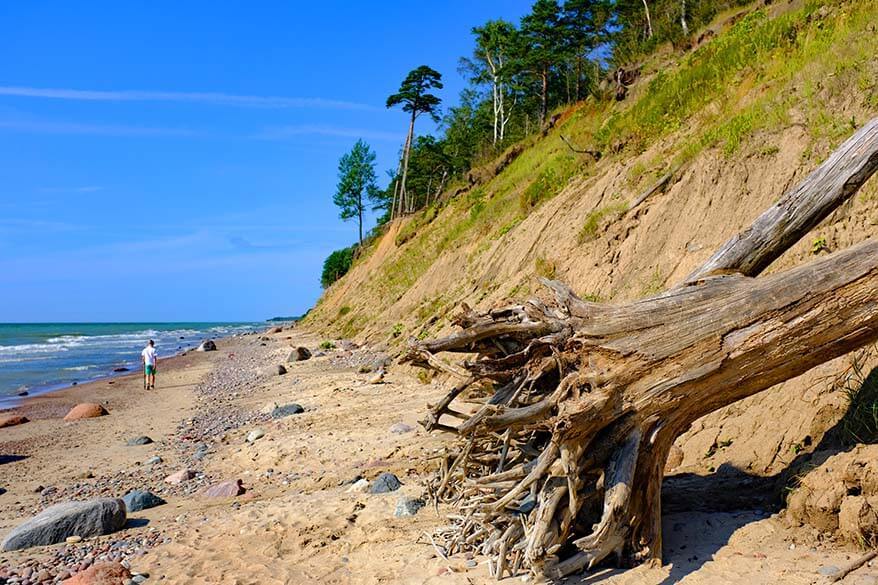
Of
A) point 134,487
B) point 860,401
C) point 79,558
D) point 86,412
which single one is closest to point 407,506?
point 79,558

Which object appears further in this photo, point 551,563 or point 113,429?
Result: point 113,429

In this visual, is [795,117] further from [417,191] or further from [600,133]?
[417,191]

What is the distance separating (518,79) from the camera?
41281 mm

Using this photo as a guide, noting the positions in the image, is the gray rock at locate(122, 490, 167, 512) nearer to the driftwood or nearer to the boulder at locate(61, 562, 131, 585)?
the boulder at locate(61, 562, 131, 585)

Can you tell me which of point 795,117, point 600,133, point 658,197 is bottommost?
point 658,197

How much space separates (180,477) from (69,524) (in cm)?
216

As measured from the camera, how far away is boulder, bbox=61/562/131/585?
523 centimetres

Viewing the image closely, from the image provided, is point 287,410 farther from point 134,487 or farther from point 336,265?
point 336,265

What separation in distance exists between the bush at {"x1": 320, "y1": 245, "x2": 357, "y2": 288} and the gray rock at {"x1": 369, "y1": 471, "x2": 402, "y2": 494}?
49162mm

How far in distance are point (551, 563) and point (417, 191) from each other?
49482mm

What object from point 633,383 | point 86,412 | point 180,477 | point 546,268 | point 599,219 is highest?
point 599,219

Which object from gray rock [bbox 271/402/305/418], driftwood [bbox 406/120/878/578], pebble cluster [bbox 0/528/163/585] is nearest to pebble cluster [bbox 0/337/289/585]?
pebble cluster [bbox 0/528/163/585]

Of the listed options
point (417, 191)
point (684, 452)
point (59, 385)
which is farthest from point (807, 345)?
point (417, 191)

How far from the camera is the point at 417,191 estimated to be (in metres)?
52.7
